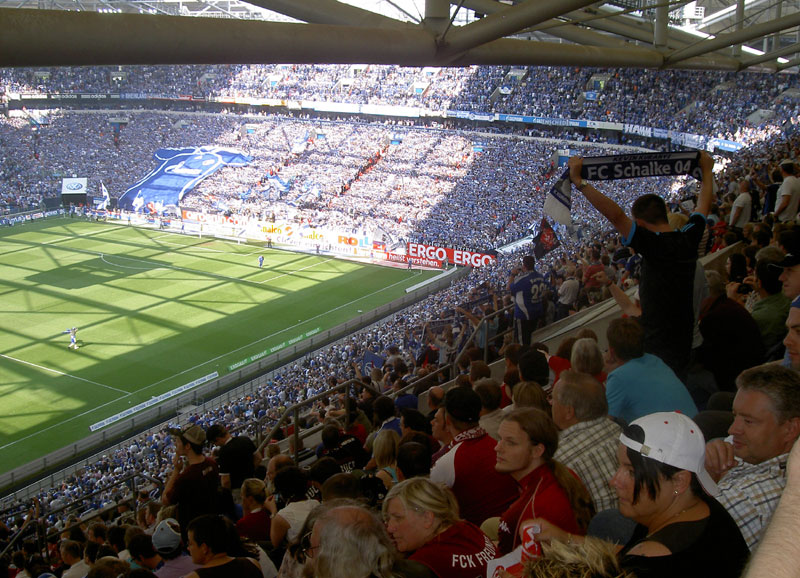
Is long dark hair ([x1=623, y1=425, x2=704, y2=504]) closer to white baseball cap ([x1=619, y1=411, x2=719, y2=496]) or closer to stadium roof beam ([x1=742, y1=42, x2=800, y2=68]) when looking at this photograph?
white baseball cap ([x1=619, y1=411, x2=719, y2=496])

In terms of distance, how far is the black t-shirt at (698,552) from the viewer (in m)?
2.06

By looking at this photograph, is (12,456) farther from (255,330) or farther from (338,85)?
(338,85)

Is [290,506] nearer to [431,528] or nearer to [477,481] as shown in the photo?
[477,481]

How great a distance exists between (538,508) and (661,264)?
1.80 meters

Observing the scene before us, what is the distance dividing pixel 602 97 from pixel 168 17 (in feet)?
134

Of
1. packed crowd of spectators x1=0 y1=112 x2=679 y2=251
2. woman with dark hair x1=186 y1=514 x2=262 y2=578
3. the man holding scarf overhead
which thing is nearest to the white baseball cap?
the man holding scarf overhead

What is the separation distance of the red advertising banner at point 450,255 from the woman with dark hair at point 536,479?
1197 inches

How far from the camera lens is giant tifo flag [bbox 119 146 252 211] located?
158ft

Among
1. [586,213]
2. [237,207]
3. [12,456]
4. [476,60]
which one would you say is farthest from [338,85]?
[476,60]

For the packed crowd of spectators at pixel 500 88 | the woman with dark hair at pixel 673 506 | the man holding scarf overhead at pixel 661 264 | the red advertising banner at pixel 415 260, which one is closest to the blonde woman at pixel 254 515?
the man holding scarf overhead at pixel 661 264

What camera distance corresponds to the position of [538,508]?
3.03 metres

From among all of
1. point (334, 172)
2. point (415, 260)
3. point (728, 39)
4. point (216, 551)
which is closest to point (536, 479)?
point (216, 551)

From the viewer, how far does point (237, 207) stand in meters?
45.8

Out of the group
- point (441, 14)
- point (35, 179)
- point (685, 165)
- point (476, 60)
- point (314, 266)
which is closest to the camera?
point (685, 165)
